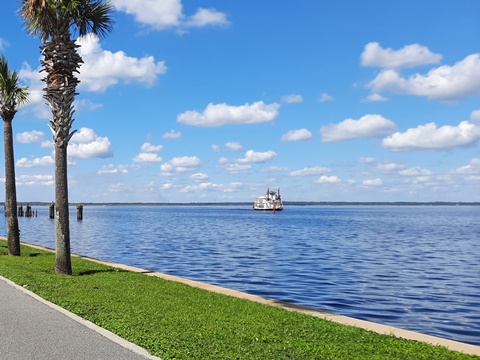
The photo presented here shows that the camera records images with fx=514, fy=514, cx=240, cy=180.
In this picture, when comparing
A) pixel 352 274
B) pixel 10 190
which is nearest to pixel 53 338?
pixel 10 190

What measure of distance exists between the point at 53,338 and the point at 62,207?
30.4 ft

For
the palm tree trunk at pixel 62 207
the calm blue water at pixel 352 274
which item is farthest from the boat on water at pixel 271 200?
the palm tree trunk at pixel 62 207

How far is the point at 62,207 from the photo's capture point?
17.1m

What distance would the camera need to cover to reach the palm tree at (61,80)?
56.2 ft

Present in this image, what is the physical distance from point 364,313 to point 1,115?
1777 cm

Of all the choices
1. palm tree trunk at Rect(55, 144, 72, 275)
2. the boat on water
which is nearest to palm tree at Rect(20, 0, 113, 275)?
palm tree trunk at Rect(55, 144, 72, 275)

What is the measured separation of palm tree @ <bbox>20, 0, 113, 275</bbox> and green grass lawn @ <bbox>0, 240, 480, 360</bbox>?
86.6 inches

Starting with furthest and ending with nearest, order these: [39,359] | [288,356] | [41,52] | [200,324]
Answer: [41,52] → [200,324] → [288,356] → [39,359]

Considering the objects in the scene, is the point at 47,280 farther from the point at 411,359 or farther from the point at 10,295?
the point at 411,359

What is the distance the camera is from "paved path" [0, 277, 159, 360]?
7598 mm

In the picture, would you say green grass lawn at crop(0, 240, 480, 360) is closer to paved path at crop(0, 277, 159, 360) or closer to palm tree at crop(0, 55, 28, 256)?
paved path at crop(0, 277, 159, 360)

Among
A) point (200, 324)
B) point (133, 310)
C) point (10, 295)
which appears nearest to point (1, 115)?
point (10, 295)

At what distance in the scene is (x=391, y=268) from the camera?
2758cm

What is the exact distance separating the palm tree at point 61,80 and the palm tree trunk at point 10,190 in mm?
6612
